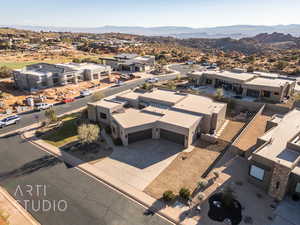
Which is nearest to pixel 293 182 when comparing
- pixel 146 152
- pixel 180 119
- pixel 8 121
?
pixel 180 119

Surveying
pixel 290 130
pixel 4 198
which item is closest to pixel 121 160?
pixel 4 198

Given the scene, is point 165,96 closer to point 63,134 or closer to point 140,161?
point 140,161

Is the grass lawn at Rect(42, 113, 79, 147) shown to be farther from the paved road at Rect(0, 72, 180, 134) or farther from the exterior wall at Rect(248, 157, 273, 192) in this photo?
the exterior wall at Rect(248, 157, 273, 192)

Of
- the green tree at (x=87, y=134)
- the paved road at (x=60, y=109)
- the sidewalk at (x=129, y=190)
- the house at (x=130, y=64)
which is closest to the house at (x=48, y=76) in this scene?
the paved road at (x=60, y=109)

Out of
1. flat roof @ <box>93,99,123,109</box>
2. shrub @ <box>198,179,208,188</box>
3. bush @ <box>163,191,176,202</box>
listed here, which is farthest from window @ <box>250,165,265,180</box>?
flat roof @ <box>93,99,123,109</box>

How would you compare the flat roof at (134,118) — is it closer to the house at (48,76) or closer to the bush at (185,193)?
the bush at (185,193)

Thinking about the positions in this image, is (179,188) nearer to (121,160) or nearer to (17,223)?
(121,160)
